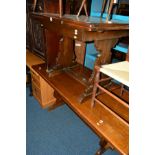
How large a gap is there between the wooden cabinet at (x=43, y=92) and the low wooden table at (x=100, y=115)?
334 mm

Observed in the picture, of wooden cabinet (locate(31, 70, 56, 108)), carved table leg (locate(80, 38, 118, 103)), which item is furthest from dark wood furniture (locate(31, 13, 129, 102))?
wooden cabinet (locate(31, 70, 56, 108))

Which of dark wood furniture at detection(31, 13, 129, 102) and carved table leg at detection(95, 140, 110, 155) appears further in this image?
carved table leg at detection(95, 140, 110, 155)

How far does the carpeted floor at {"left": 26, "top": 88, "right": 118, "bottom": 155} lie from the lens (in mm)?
1741

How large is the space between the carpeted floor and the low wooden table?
0.75ft

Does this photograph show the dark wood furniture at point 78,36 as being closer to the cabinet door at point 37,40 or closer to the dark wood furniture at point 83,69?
the dark wood furniture at point 83,69

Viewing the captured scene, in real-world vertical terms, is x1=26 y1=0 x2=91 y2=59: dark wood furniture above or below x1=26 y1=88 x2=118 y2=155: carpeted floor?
above

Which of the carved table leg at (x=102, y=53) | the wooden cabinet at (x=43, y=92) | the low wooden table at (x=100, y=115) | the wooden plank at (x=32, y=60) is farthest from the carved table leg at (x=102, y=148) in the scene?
the wooden plank at (x=32, y=60)

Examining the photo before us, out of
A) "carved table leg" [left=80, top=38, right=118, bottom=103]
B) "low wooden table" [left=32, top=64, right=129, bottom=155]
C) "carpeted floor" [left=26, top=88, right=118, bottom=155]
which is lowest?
"carpeted floor" [left=26, top=88, right=118, bottom=155]

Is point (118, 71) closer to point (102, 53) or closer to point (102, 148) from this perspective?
point (102, 53)

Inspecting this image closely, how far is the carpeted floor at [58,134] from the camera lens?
174 centimetres

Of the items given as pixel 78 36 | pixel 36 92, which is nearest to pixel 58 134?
pixel 36 92

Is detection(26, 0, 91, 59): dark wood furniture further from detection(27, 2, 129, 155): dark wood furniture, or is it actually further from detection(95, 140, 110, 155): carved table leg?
detection(95, 140, 110, 155): carved table leg
